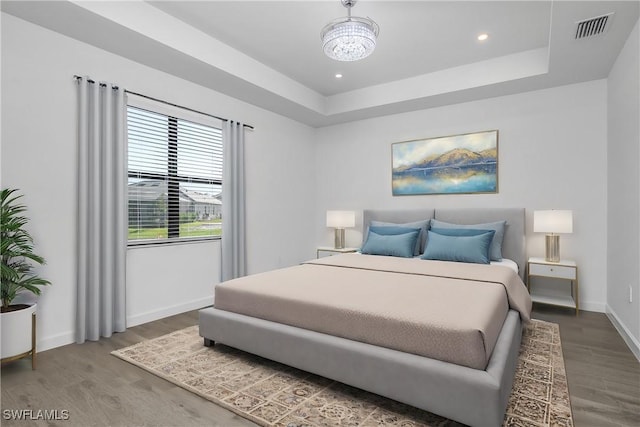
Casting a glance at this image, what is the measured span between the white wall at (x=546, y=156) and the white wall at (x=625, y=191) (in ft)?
0.49

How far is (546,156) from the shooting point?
3.89m

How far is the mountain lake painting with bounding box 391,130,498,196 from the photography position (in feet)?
13.8

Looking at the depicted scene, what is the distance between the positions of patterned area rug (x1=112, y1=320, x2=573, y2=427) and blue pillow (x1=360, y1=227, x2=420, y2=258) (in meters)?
1.51

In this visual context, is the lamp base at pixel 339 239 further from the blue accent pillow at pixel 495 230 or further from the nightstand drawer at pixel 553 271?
the nightstand drawer at pixel 553 271

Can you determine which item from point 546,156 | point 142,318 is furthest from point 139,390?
point 546,156

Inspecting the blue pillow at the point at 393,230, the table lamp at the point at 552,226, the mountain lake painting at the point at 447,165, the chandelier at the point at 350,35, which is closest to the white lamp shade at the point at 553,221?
the table lamp at the point at 552,226

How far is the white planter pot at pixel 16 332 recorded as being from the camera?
216 centimetres

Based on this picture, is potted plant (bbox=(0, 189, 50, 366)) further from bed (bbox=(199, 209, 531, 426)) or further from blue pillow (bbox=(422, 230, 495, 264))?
blue pillow (bbox=(422, 230, 495, 264))

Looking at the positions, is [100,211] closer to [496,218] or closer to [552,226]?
[496,218]

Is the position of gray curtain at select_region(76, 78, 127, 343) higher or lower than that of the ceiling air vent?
lower

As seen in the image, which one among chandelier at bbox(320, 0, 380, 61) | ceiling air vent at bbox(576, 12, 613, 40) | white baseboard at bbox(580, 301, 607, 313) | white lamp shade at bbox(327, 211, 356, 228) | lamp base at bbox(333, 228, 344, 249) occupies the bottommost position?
white baseboard at bbox(580, 301, 607, 313)

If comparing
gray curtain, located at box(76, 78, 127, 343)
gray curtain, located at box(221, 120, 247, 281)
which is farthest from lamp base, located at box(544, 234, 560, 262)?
gray curtain, located at box(76, 78, 127, 343)

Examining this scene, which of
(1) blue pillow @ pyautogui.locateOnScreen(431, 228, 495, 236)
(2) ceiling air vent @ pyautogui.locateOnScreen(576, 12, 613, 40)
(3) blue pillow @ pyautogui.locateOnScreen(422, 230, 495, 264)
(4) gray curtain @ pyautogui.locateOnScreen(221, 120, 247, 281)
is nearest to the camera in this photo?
(2) ceiling air vent @ pyautogui.locateOnScreen(576, 12, 613, 40)

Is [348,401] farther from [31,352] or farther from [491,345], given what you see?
[31,352]
